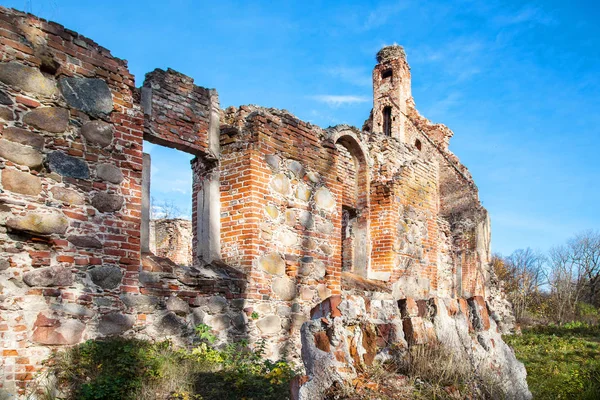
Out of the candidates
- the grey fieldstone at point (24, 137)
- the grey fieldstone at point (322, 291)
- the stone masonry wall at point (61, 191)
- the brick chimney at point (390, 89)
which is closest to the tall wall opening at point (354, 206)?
the grey fieldstone at point (322, 291)

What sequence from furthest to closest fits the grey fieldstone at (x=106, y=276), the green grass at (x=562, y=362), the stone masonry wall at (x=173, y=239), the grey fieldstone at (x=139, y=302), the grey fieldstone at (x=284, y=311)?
the stone masonry wall at (x=173, y=239), the grey fieldstone at (x=284, y=311), the grey fieldstone at (x=139, y=302), the grey fieldstone at (x=106, y=276), the green grass at (x=562, y=362)

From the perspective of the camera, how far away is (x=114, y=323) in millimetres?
5199

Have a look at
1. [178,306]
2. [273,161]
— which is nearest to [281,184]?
[273,161]

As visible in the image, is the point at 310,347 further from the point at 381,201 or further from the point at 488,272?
the point at 488,272

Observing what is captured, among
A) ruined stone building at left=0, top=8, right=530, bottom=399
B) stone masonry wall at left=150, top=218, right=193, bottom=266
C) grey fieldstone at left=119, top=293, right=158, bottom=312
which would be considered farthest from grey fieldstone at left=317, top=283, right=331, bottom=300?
stone masonry wall at left=150, top=218, right=193, bottom=266

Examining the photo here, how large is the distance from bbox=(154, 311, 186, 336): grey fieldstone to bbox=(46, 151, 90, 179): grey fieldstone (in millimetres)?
1767

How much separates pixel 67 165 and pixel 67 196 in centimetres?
31

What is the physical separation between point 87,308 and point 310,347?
2.56 m

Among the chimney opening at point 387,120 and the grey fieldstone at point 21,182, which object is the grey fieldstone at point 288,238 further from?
the chimney opening at point 387,120

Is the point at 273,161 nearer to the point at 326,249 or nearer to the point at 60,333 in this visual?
the point at 326,249

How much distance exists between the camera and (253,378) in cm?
533

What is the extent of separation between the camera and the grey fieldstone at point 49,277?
184 inches

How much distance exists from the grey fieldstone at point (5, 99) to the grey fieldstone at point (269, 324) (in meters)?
3.81

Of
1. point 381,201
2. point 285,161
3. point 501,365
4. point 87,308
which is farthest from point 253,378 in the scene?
point 381,201
